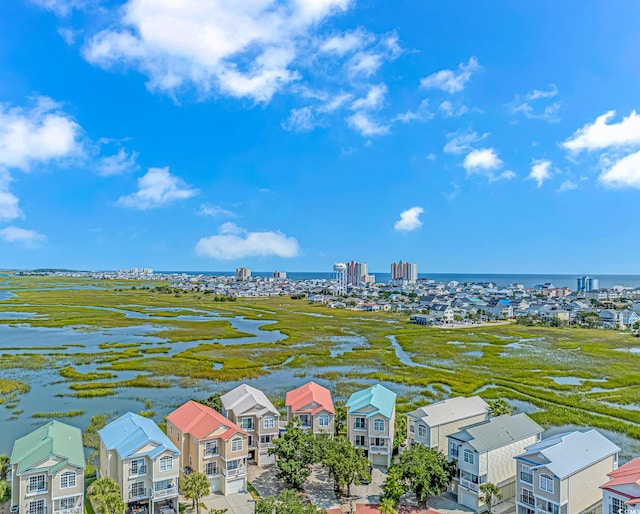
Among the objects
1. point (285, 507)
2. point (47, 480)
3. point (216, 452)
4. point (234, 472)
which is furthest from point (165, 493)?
point (285, 507)

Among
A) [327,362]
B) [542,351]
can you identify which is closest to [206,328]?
[327,362]

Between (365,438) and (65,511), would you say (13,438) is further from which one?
(365,438)

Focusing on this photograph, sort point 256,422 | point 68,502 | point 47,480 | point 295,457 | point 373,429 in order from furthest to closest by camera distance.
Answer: point 256,422
point 373,429
point 295,457
point 68,502
point 47,480

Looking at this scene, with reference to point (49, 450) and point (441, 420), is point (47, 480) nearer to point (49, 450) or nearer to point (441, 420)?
point (49, 450)

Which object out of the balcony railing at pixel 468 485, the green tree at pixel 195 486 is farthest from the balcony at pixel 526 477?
the green tree at pixel 195 486

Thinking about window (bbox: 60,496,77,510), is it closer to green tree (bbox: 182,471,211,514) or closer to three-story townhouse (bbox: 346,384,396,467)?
green tree (bbox: 182,471,211,514)

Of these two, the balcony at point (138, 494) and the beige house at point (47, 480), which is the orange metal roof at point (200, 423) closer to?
the balcony at point (138, 494)
